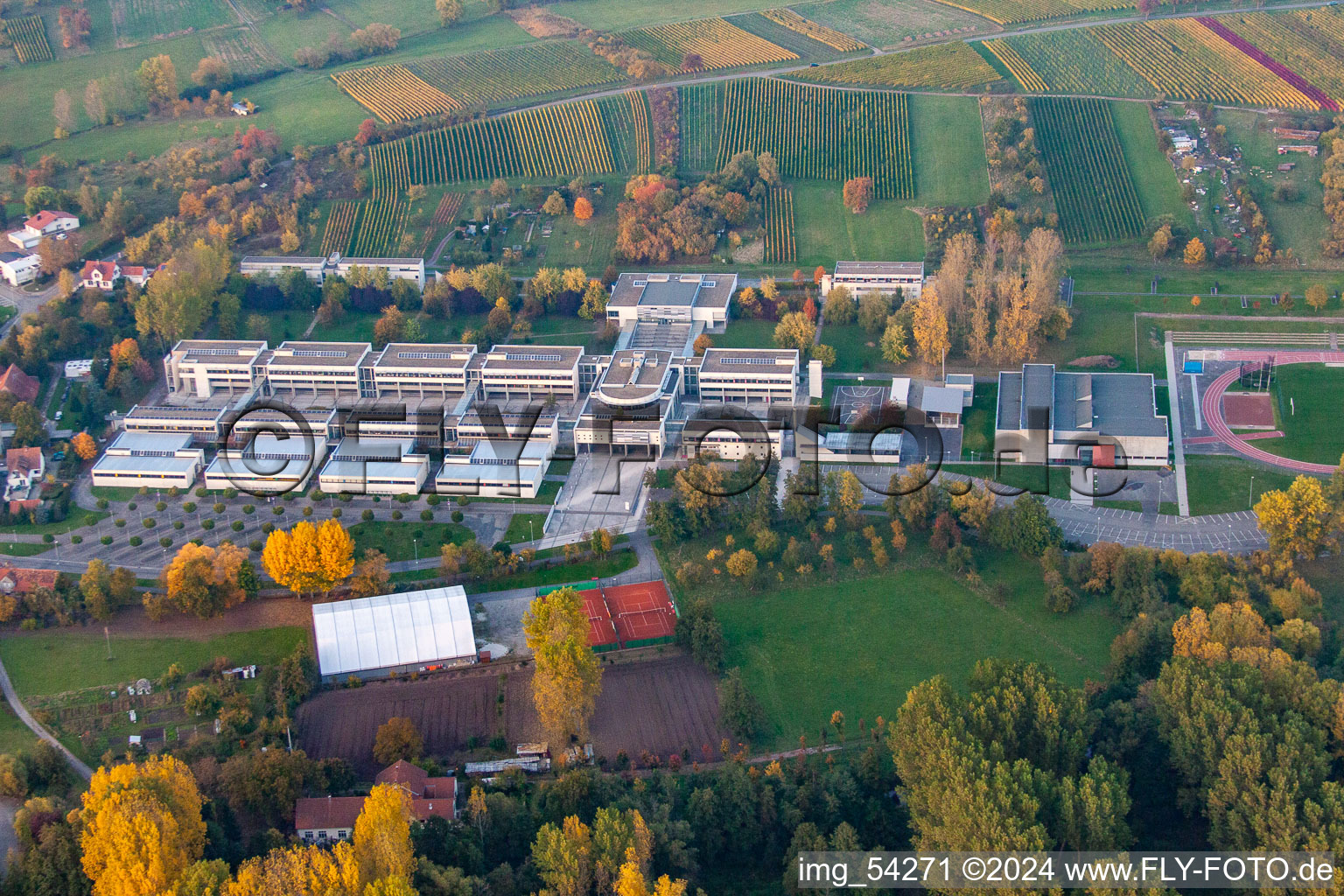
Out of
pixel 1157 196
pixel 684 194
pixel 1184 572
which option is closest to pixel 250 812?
pixel 1184 572

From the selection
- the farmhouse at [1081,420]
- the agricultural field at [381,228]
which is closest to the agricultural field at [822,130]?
the agricultural field at [381,228]

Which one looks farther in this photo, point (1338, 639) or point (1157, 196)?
point (1157, 196)

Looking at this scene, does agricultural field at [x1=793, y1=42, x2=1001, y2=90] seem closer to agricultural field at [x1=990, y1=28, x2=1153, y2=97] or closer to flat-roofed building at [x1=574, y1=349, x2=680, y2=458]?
agricultural field at [x1=990, y1=28, x2=1153, y2=97]

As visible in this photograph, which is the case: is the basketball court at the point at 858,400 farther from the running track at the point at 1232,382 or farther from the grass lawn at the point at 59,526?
the grass lawn at the point at 59,526

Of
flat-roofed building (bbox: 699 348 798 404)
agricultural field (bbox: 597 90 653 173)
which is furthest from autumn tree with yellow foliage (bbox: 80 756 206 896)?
agricultural field (bbox: 597 90 653 173)

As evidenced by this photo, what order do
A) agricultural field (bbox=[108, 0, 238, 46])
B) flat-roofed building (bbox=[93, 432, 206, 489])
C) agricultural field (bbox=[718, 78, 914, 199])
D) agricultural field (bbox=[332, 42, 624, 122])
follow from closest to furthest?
1. flat-roofed building (bbox=[93, 432, 206, 489])
2. agricultural field (bbox=[718, 78, 914, 199])
3. agricultural field (bbox=[332, 42, 624, 122])
4. agricultural field (bbox=[108, 0, 238, 46])

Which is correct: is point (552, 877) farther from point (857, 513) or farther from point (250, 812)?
point (857, 513)
